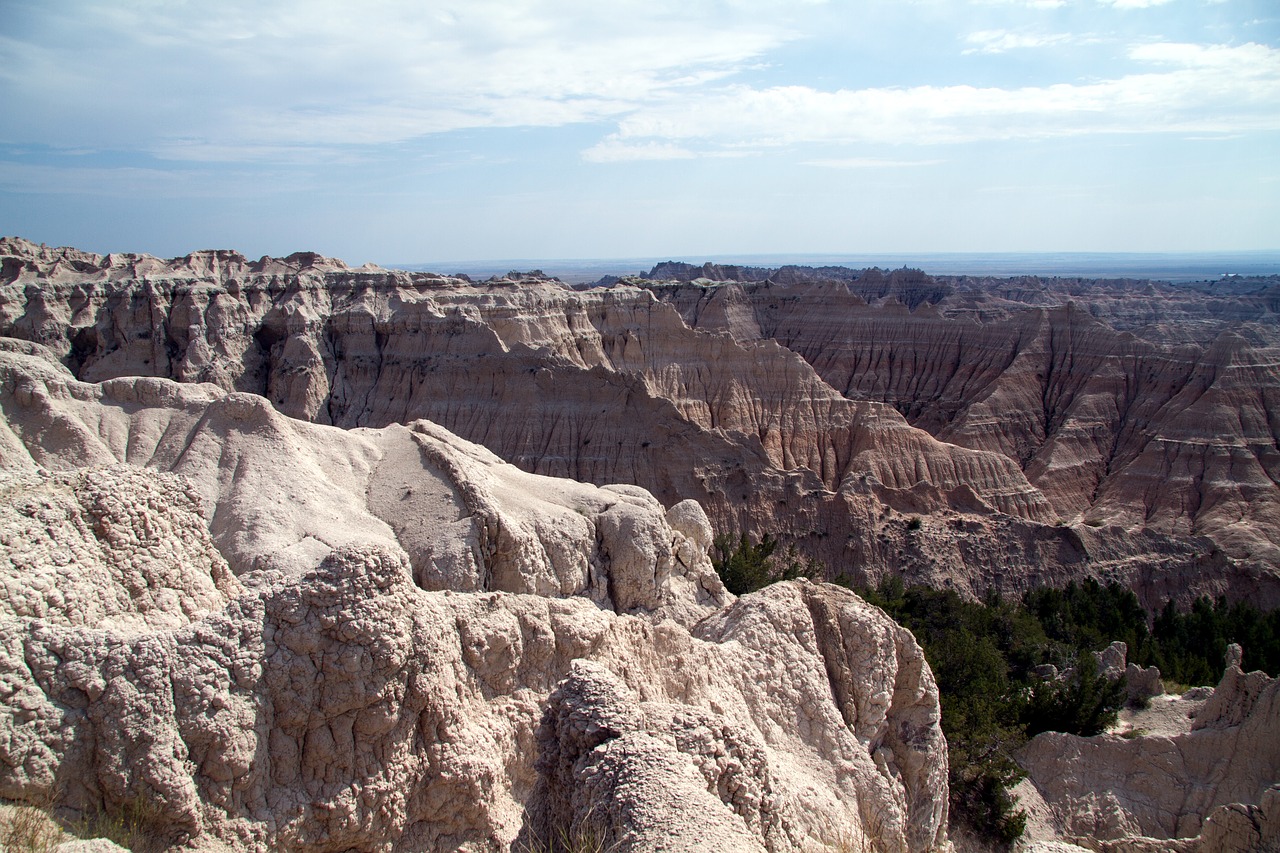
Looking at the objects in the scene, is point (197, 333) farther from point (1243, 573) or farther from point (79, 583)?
point (1243, 573)

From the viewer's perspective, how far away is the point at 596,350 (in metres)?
61.6

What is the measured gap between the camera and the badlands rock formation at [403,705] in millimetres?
5902

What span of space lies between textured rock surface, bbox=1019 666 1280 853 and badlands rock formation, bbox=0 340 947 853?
8203mm

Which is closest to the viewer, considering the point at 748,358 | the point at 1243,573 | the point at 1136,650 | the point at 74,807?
the point at 74,807

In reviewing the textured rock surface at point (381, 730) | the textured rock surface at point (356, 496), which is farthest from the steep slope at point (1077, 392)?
the textured rock surface at point (381, 730)

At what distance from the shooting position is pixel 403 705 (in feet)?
23.5

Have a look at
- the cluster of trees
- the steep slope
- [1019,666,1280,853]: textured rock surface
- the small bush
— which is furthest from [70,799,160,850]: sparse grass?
the steep slope

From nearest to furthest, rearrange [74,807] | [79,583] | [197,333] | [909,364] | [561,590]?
[74,807]
[79,583]
[561,590]
[197,333]
[909,364]

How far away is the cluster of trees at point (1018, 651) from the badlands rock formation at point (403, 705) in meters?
6.10

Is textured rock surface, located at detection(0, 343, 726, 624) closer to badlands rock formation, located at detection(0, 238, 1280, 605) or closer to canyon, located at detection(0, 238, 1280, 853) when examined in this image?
canyon, located at detection(0, 238, 1280, 853)

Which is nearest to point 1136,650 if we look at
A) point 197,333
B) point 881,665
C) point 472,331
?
point 881,665

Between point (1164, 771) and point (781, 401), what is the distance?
38.9 meters

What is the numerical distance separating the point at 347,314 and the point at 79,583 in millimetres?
50776

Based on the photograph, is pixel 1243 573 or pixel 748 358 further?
pixel 748 358
